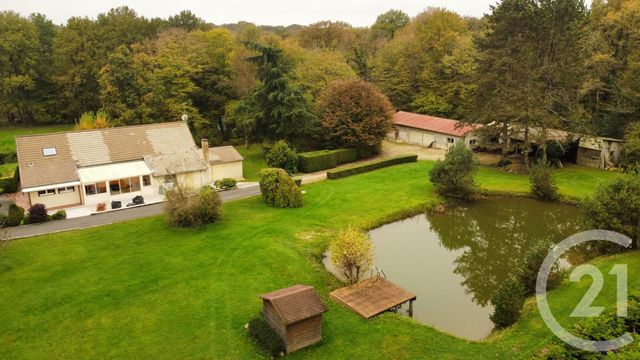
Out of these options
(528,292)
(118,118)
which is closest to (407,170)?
(528,292)

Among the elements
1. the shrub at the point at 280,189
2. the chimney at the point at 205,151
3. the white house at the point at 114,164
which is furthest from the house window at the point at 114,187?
the shrub at the point at 280,189

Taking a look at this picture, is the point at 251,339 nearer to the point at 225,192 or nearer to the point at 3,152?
the point at 225,192

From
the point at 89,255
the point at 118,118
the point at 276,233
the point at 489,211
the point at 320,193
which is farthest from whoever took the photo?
the point at 118,118

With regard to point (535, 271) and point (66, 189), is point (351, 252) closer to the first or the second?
point (535, 271)

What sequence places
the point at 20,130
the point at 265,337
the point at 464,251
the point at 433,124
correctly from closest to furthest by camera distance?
1. the point at 265,337
2. the point at 464,251
3. the point at 433,124
4. the point at 20,130

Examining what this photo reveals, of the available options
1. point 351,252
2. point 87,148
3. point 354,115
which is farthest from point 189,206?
point 354,115

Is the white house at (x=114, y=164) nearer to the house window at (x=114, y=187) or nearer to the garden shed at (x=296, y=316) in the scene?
the house window at (x=114, y=187)
